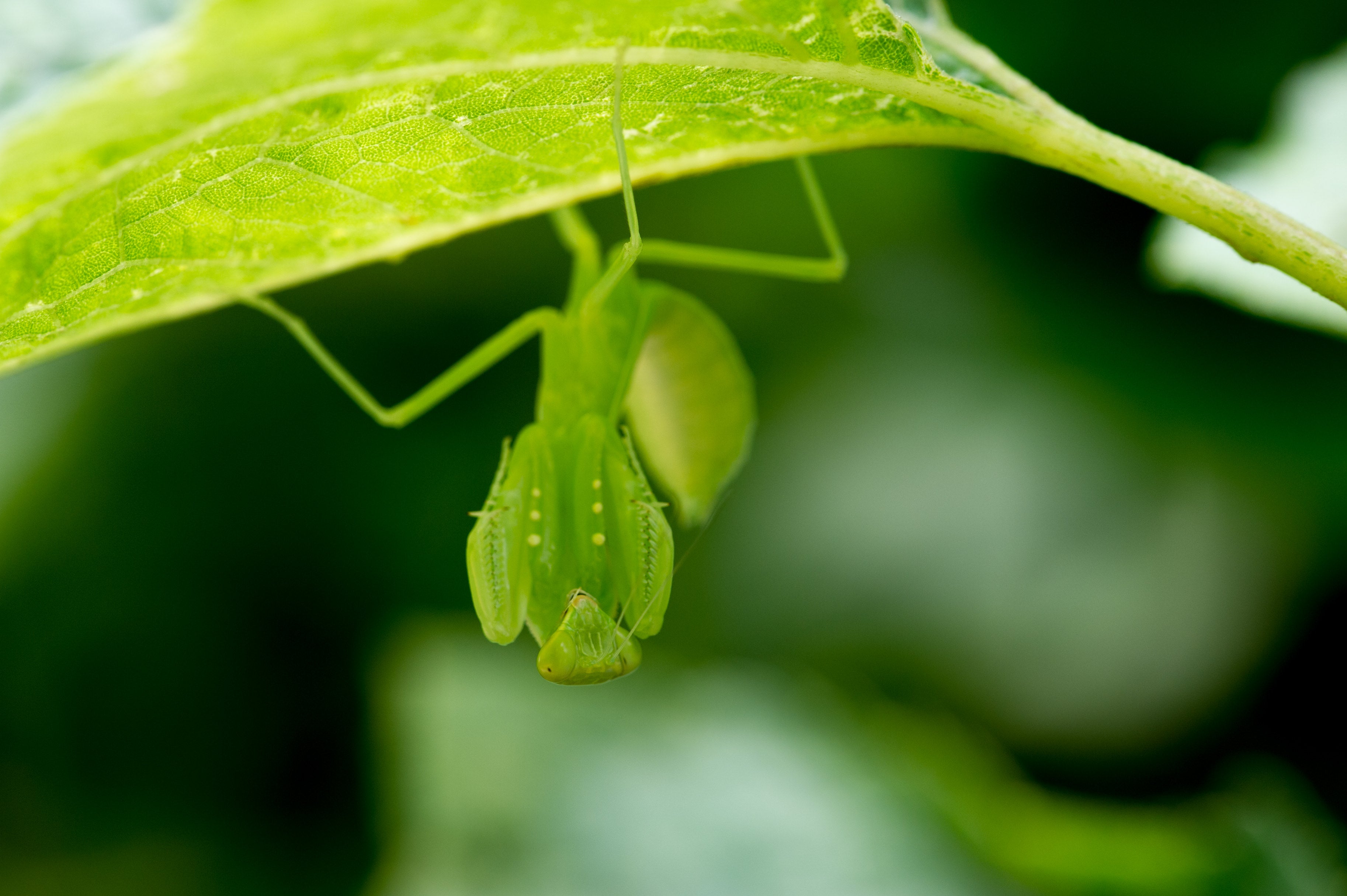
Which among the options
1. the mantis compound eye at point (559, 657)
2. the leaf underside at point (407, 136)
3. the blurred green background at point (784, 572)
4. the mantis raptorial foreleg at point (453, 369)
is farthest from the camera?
the blurred green background at point (784, 572)

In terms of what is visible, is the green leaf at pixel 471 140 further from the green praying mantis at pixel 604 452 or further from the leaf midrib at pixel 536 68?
the green praying mantis at pixel 604 452

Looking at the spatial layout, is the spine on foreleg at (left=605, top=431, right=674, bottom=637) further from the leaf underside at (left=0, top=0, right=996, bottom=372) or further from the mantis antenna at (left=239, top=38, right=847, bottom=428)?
the leaf underside at (left=0, top=0, right=996, bottom=372)

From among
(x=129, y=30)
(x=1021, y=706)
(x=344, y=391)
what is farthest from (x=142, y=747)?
(x=129, y=30)

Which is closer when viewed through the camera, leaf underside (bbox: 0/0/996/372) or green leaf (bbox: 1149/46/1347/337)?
leaf underside (bbox: 0/0/996/372)

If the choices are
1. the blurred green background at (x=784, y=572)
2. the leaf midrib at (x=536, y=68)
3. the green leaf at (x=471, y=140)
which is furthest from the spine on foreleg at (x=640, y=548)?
the blurred green background at (x=784, y=572)

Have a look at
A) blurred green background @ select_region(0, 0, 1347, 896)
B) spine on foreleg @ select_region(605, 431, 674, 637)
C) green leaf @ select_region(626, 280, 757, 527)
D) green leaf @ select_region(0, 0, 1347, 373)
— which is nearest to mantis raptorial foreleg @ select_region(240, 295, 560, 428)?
green leaf @ select_region(626, 280, 757, 527)

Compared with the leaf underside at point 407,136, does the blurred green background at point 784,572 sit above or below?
below

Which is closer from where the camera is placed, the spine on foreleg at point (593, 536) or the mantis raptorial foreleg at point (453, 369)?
the spine on foreleg at point (593, 536)

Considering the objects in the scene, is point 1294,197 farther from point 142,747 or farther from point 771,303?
point 142,747
